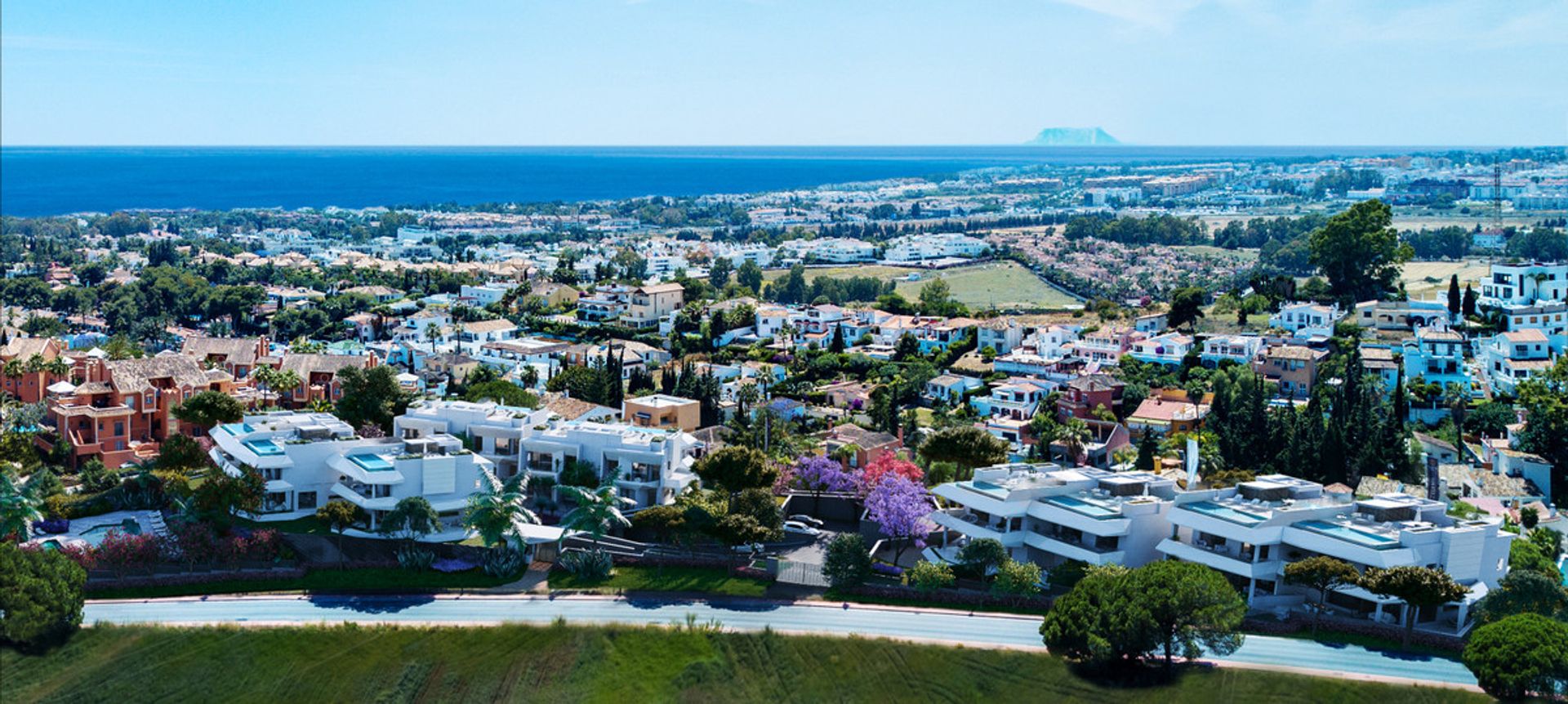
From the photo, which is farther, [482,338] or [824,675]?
[482,338]

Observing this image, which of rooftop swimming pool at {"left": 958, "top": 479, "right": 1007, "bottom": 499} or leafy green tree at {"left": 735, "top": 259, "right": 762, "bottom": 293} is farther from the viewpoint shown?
leafy green tree at {"left": 735, "top": 259, "right": 762, "bottom": 293}

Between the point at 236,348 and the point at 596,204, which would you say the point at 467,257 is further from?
the point at 596,204

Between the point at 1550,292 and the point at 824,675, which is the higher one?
the point at 1550,292

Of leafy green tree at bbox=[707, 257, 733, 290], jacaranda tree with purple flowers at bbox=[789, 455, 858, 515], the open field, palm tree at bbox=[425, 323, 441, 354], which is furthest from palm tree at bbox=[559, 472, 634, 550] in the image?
leafy green tree at bbox=[707, 257, 733, 290]

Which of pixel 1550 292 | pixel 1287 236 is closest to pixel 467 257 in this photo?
pixel 1287 236

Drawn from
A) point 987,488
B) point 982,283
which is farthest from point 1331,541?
point 982,283

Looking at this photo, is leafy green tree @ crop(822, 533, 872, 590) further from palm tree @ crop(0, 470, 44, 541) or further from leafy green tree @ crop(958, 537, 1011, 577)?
palm tree @ crop(0, 470, 44, 541)
